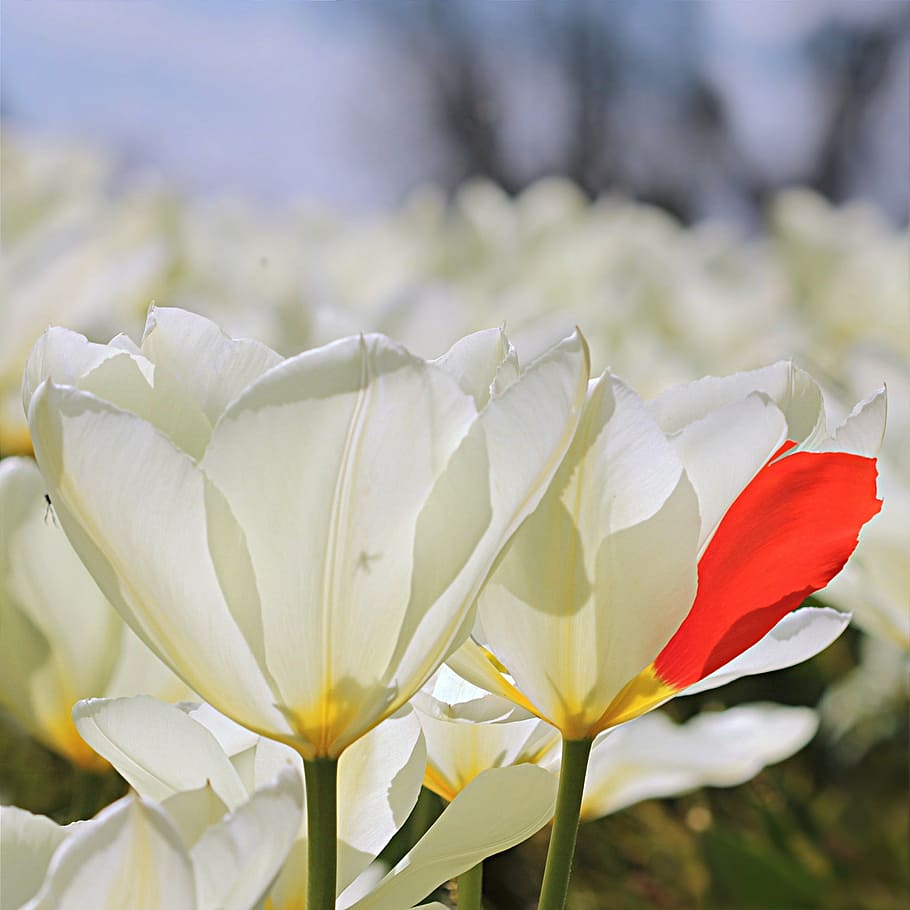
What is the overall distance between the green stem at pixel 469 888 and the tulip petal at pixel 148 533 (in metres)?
0.06

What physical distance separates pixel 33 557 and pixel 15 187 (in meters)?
0.75

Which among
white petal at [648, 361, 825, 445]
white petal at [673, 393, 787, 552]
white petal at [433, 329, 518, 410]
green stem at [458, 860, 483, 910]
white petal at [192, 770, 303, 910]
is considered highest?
white petal at [433, 329, 518, 410]

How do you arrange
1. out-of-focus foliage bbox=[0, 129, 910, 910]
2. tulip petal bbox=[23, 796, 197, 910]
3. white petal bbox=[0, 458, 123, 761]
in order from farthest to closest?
1. out-of-focus foliage bbox=[0, 129, 910, 910]
2. white petal bbox=[0, 458, 123, 761]
3. tulip petal bbox=[23, 796, 197, 910]

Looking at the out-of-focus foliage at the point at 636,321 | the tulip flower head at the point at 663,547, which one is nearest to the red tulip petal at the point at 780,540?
the tulip flower head at the point at 663,547

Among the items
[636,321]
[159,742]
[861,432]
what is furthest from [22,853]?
[636,321]

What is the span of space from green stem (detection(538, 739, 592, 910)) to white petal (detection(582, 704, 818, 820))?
3.3 inches

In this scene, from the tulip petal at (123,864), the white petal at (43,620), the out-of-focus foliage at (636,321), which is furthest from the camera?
the out-of-focus foliage at (636,321)

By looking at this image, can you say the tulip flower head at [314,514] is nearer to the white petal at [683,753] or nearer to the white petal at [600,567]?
the white petal at [600,567]

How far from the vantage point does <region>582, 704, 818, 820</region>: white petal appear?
0.30 m

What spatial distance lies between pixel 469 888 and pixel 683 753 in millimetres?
132

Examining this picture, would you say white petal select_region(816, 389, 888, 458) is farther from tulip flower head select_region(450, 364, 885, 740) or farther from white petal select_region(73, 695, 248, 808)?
white petal select_region(73, 695, 248, 808)

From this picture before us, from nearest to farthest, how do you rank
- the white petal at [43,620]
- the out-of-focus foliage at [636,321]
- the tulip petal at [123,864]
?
the tulip petal at [123,864] < the white petal at [43,620] < the out-of-focus foliage at [636,321]

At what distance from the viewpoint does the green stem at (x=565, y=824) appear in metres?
0.18

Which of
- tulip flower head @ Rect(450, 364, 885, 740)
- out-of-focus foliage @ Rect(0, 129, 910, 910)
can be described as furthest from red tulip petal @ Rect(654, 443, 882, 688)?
out-of-focus foliage @ Rect(0, 129, 910, 910)
